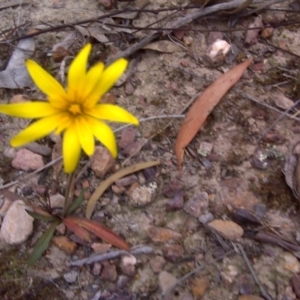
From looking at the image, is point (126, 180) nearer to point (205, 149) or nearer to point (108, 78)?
point (205, 149)

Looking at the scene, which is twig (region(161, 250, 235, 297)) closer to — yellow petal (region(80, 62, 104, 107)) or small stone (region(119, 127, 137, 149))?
small stone (region(119, 127, 137, 149))

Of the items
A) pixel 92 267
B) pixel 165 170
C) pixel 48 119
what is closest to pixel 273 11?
pixel 165 170

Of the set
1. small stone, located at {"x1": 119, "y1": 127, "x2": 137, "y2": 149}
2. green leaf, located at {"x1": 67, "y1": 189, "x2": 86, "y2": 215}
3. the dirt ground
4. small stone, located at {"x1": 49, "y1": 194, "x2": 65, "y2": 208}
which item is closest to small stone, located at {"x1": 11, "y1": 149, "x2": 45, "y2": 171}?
the dirt ground

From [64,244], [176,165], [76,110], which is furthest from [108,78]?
[64,244]

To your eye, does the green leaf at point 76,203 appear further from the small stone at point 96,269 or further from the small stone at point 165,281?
the small stone at point 165,281

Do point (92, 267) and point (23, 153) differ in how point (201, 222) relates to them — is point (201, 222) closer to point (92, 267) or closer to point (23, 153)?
point (92, 267)

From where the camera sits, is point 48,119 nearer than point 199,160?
Yes
